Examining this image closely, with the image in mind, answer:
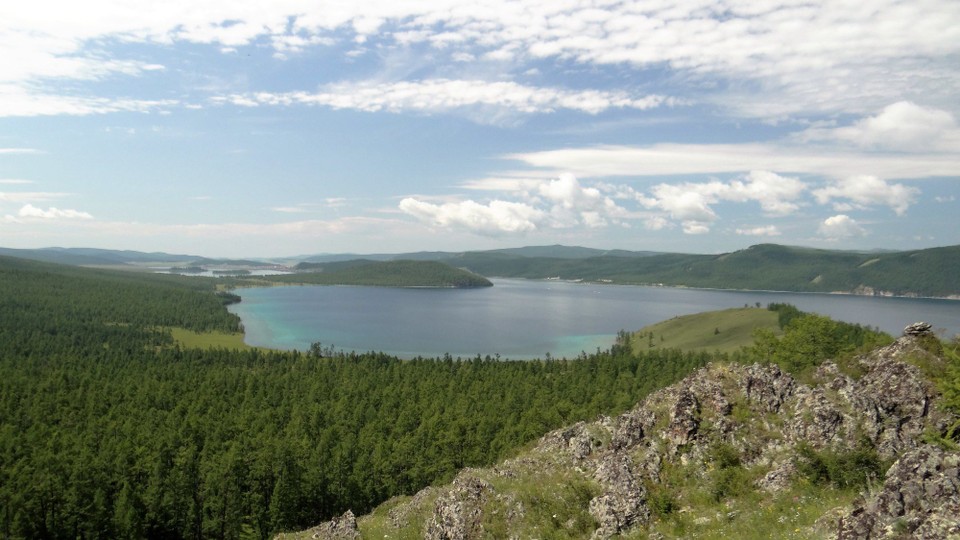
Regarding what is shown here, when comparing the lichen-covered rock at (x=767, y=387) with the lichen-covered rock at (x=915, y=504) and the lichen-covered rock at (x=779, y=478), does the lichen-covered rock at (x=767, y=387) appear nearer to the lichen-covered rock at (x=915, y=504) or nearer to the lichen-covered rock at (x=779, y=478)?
the lichen-covered rock at (x=779, y=478)

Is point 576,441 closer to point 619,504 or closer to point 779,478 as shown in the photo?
point 619,504

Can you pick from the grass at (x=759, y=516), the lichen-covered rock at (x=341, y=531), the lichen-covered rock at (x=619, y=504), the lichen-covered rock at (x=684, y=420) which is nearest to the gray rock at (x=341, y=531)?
the lichen-covered rock at (x=341, y=531)

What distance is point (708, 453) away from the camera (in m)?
32.6

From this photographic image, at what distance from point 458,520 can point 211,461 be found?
57.6 metres

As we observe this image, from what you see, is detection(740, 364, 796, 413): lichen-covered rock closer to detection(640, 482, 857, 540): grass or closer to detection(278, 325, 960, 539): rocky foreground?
detection(278, 325, 960, 539): rocky foreground

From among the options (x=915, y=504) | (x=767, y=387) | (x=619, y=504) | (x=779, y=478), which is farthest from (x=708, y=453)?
(x=915, y=504)

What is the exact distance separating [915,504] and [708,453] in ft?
47.1

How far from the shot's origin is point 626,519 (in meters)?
29.2

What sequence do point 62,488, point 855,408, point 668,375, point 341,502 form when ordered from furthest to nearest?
point 668,375 → point 341,502 → point 62,488 → point 855,408

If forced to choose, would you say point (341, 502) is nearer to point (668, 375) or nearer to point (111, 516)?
point (111, 516)

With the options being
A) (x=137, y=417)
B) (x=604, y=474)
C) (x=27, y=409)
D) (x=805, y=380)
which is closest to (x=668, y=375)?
(x=805, y=380)

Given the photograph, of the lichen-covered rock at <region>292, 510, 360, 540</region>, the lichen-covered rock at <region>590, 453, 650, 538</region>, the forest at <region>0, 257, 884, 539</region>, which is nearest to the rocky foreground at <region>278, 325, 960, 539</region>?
the lichen-covered rock at <region>590, 453, 650, 538</region>

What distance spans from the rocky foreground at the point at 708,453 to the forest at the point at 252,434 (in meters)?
36.1

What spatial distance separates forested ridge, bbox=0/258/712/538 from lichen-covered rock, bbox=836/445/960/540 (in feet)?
197
